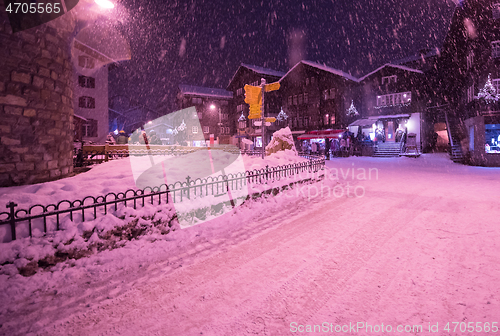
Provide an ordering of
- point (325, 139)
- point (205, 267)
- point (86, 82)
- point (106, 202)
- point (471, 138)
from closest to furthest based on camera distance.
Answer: point (205, 267) → point (106, 202) → point (471, 138) → point (86, 82) → point (325, 139)

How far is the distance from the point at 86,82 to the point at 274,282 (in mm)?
27680

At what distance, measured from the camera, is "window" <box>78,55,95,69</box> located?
74.0 ft

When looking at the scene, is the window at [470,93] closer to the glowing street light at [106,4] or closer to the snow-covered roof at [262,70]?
the glowing street light at [106,4]

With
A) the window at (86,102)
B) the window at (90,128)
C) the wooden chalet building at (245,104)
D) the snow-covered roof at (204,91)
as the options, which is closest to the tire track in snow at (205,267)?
the window at (90,128)

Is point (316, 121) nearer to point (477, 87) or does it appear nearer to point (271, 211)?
point (477, 87)

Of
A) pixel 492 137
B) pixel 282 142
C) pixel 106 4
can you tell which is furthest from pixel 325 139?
pixel 106 4

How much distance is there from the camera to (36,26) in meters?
6.38

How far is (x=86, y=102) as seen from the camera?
23969 mm

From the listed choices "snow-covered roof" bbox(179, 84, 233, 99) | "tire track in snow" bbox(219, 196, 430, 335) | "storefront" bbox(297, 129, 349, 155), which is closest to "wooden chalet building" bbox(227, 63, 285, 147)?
"snow-covered roof" bbox(179, 84, 233, 99)

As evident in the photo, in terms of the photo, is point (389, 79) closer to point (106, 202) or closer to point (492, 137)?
point (492, 137)

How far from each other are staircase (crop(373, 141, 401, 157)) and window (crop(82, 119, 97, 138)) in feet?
96.6

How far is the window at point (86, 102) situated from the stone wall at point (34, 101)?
19.3 m

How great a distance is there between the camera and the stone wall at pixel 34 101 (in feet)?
19.0

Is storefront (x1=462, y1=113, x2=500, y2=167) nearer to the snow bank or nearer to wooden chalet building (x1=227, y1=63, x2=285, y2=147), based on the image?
the snow bank
